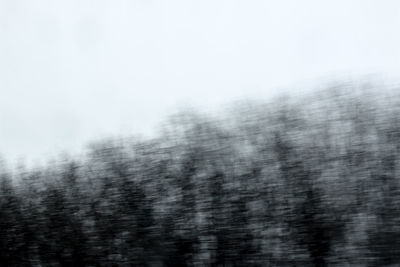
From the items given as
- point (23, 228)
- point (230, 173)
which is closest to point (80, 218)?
point (23, 228)

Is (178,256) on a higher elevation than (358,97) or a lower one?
lower

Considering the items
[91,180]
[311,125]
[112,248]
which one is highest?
[311,125]

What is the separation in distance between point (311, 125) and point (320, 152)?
592 mm

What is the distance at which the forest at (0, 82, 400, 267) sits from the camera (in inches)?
425

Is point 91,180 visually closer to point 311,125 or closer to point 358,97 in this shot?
point 311,125

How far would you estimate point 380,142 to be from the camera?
1088 cm

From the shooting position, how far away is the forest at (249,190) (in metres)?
10.8

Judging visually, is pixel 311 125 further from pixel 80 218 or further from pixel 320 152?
pixel 80 218

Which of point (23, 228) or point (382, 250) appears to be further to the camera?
point (23, 228)

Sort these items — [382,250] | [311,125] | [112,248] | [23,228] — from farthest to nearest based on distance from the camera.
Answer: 1. [23,228]
2. [112,248]
3. [311,125]
4. [382,250]

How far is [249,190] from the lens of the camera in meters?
12.2

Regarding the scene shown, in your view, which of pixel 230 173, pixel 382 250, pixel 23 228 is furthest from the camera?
pixel 23 228

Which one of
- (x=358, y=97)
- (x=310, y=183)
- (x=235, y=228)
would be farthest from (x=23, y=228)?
(x=358, y=97)

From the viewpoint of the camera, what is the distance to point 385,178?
10625 mm
